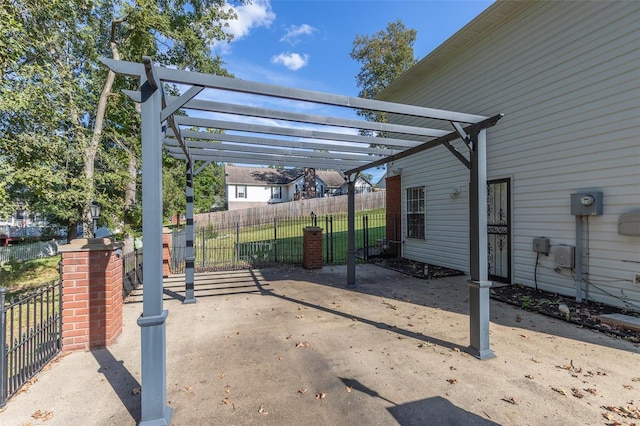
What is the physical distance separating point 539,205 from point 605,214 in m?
1.10

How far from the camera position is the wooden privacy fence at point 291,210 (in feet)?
75.1

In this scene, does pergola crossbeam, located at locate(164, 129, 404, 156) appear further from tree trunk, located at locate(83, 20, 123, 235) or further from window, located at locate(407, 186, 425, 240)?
tree trunk, located at locate(83, 20, 123, 235)

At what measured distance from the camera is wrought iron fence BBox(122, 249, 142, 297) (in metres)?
5.91

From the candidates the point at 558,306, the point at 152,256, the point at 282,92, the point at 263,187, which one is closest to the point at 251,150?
the point at 282,92

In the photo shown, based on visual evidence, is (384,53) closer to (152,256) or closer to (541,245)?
(541,245)

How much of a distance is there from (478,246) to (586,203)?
289 cm

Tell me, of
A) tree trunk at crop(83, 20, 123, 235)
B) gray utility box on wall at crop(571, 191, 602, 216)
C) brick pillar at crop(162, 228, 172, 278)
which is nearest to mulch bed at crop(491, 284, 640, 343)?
gray utility box on wall at crop(571, 191, 602, 216)

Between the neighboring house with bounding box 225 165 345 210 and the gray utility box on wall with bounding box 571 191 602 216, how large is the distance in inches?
1174

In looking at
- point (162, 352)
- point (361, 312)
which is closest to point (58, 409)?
point (162, 352)

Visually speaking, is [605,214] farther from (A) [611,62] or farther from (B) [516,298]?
(A) [611,62]

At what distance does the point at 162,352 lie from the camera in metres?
2.42

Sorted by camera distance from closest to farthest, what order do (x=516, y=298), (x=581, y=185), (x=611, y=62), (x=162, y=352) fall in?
1. (x=162, y=352)
2. (x=611, y=62)
3. (x=581, y=185)
4. (x=516, y=298)

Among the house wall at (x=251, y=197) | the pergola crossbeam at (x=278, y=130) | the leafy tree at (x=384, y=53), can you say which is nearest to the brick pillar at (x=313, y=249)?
the pergola crossbeam at (x=278, y=130)

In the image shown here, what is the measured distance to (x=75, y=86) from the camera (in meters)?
7.18
